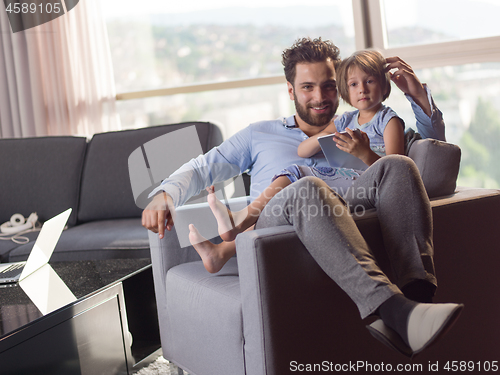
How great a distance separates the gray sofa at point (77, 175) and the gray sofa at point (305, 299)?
37.3 inches

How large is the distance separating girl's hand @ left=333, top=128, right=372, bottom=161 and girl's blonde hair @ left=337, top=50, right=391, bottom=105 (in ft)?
0.69

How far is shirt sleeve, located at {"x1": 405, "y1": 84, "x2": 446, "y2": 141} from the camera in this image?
1415 millimetres

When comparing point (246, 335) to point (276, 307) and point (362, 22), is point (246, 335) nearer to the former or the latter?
point (276, 307)

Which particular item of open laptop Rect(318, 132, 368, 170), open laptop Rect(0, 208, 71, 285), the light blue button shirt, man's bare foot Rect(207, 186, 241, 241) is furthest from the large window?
open laptop Rect(0, 208, 71, 285)

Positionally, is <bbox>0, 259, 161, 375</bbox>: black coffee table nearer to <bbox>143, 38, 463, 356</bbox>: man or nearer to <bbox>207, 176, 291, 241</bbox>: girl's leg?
<bbox>143, 38, 463, 356</bbox>: man

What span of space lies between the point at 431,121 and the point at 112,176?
1618 mm

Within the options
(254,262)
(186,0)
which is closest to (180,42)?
(186,0)

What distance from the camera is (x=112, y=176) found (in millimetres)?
2453

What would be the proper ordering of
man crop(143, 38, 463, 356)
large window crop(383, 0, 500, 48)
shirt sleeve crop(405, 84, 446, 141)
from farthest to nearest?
large window crop(383, 0, 500, 48), shirt sleeve crop(405, 84, 446, 141), man crop(143, 38, 463, 356)


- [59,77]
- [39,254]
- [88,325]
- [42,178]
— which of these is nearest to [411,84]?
[88,325]

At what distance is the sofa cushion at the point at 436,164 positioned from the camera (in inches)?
51.6

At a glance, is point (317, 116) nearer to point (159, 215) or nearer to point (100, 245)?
point (159, 215)

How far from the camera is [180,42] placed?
3.35 metres

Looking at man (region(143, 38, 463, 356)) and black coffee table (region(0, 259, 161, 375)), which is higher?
man (region(143, 38, 463, 356))
